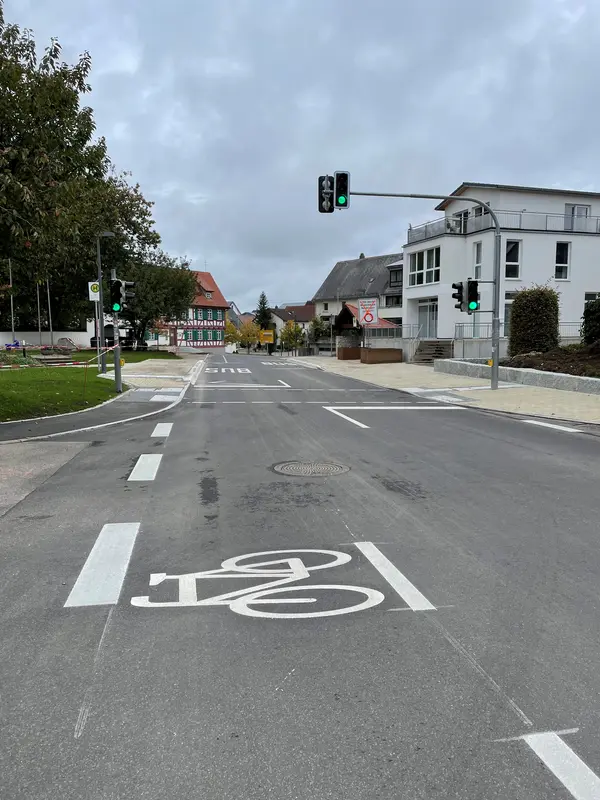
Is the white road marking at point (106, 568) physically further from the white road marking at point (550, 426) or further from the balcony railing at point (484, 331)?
Answer: the balcony railing at point (484, 331)

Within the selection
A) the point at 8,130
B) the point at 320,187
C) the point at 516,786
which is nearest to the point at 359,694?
the point at 516,786

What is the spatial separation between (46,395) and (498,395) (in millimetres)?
13698

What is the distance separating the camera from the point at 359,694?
126 inches

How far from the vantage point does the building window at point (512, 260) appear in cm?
3609

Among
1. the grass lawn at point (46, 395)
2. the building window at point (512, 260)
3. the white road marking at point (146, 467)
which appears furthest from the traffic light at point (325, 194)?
the building window at point (512, 260)

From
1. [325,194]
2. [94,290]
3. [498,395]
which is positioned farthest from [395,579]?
[94,290]

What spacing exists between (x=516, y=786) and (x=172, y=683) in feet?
5.81

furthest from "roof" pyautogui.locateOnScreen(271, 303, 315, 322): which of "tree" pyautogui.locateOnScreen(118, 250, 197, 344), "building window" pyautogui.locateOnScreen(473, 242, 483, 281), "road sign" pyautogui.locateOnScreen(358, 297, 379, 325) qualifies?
"building window" pyautogui.locateOnScreen(473, 242, 483, 281)

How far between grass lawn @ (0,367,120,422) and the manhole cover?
24.7 feet

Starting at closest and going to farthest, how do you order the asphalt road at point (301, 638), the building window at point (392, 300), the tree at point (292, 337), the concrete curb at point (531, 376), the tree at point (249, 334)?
the asphalt road at point (301, 638), the concrete curb at point (531, 376), the building window at point (392, 300), the tree at point (292, 337), the tree at point (249, 334)

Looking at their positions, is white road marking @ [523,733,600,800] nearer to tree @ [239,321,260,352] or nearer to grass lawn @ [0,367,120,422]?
grass lawn @ [0,367,120,422]

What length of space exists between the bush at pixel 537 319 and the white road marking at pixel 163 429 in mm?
18666

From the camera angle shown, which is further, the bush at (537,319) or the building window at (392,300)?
the building window at (392,300)

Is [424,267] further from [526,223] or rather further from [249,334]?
[249,334]
